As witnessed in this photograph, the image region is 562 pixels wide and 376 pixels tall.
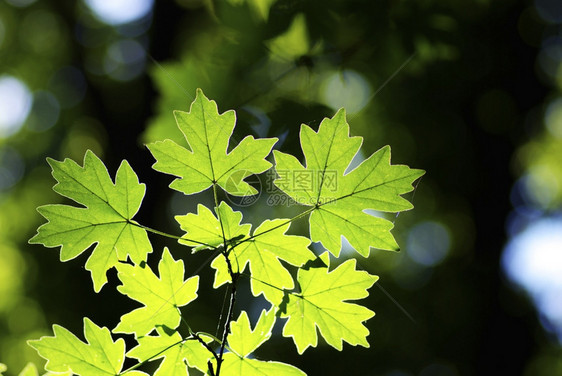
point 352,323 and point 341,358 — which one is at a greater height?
point 352,323

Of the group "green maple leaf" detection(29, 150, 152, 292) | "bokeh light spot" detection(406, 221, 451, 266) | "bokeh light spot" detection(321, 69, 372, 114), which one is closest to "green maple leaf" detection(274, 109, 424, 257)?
"green maple leaf" detection(29, 150, 152, 292)

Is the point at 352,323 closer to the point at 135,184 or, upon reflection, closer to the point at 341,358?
the point at 135,184

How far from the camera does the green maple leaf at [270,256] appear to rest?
115 cm

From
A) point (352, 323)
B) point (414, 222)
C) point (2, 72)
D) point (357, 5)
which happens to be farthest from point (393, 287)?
point (2, 72)

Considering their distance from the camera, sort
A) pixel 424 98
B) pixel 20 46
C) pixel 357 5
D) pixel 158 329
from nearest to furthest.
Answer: pixel 158 329, pixel 357 5, pixel 424 98, pixel 20 46

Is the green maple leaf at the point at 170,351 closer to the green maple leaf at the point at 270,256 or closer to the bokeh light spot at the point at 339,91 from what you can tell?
the green maple leaf at the point at 270,256

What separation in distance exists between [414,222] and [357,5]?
4355 millimetres

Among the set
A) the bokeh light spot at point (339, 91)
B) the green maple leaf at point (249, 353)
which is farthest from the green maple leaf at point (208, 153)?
the bokeh light spot at point (339, 91)

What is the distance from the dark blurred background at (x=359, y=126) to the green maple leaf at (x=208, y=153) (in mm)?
790

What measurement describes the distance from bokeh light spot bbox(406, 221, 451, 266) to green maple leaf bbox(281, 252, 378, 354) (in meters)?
5.73

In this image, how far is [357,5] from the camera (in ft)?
9.08

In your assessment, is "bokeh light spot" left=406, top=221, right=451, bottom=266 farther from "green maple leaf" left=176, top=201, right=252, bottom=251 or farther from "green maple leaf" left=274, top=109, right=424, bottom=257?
"green maple leaf" left=176, top=201, right=252, bottom=251

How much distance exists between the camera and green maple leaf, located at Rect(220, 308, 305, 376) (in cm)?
119

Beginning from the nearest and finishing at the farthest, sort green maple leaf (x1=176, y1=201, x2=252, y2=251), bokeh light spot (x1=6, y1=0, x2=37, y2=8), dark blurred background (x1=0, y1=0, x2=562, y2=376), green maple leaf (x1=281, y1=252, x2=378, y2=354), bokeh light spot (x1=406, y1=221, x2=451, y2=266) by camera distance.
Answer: green maple leaf (x1=176, y1=201, x2=252, y2=251), green maple leaf (x1=281, y1=252, x2=378, y2=354), dark blurred background (x1=0, y1=0, x2=562, y2=376), bokeh light spot (x1=406, y1=221, x2=451, y2=266), bokeh light spot (x1=6, y1=0, x2=37, y2=8)
